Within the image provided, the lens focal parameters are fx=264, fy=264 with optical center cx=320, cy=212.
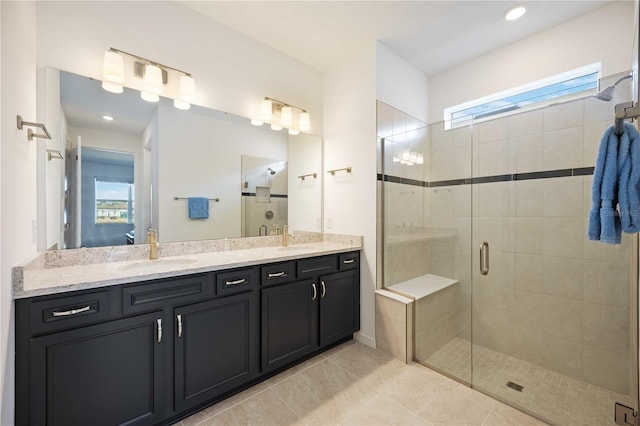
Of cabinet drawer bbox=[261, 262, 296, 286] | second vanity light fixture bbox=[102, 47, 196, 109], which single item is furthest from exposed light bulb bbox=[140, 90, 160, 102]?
cabinet drawer bbox=[261, 262, 296, 286]

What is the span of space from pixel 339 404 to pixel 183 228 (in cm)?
168

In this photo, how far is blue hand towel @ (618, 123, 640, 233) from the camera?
1.03 metres

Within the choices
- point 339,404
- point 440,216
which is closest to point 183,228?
point 339,404

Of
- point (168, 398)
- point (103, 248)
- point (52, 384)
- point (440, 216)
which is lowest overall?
point (168, 398)

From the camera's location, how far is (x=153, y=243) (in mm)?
1889

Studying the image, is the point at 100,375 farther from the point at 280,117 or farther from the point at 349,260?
the point at 280,117

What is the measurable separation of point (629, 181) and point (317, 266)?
5.89 ft

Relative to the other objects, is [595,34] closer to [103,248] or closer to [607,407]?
[607,407]

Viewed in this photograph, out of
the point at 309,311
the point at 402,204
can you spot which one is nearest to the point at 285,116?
the point at 402,204

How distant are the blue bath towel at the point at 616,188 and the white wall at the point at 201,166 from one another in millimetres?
2290

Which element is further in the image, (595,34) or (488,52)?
(488,52)

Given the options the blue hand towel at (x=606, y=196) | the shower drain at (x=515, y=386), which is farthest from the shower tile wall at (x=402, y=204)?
the blue hand towel at (x=606, y=196)

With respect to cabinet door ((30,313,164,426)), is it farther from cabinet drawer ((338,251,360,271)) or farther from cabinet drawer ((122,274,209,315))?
cabinet drawer ((338,251,360,271))

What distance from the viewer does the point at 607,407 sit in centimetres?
169
